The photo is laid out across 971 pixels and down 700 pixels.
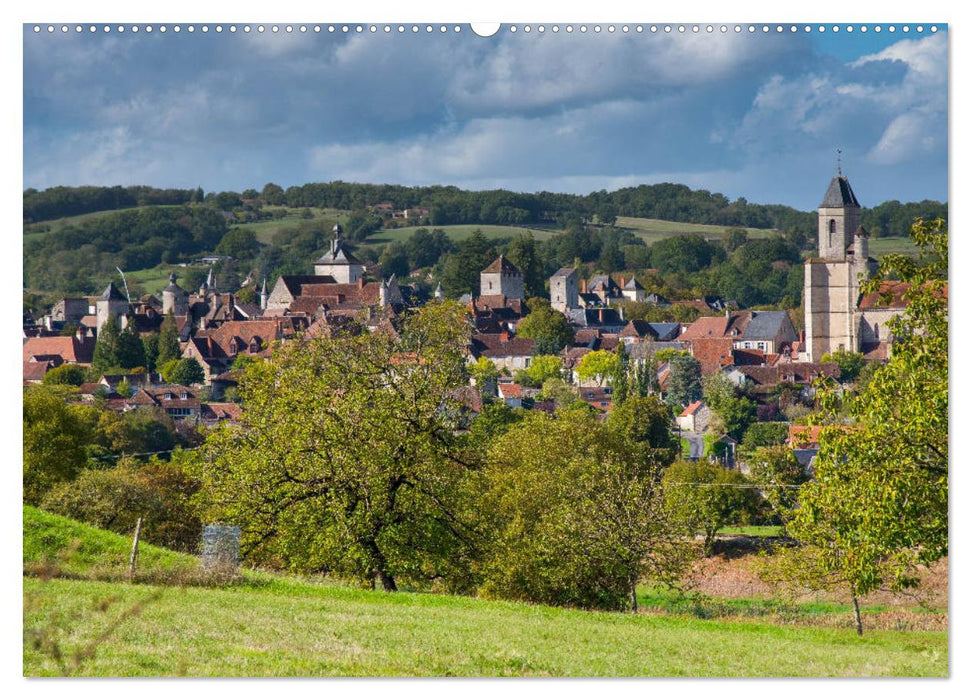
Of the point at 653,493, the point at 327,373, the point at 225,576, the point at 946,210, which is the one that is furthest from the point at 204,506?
the point at 946,210

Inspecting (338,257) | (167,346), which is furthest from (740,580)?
(338,257)

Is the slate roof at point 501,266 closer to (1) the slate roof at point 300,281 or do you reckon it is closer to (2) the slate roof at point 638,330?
(2) the slate roof at point 638,330

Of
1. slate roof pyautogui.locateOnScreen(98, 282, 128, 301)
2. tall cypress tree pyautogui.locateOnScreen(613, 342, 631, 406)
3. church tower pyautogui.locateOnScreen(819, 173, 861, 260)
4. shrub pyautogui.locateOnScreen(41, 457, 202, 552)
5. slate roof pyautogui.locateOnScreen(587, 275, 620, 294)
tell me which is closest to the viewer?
church tower pyautogui.locateOnScreen(819, 173, 861, 260)

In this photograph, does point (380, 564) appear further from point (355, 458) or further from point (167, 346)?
point (167, 346)

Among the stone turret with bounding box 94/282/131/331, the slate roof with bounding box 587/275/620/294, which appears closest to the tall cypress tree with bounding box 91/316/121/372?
the stone turret with bounding box 94/282/131/331

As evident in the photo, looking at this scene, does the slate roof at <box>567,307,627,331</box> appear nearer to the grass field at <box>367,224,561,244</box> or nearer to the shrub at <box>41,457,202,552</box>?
the grass field at <box>367,224,561,244</box>

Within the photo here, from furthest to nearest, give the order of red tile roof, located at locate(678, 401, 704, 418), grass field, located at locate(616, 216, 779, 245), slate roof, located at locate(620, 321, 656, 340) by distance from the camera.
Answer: slate roof, located at locate(620, 321, 656, 340), red tile roof, located at locate(678, 401, 704, 418), grass field, located at locate(616, 216, 779, 245)
